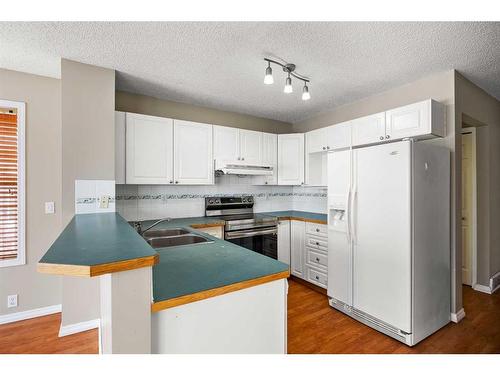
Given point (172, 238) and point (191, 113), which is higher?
point (191, 113)

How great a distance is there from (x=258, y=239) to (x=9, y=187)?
2.74 m

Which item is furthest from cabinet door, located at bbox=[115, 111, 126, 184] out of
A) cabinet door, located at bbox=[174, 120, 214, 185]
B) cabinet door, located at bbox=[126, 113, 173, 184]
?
cabinet door, located at bbox=[174, 120, 214, 185]

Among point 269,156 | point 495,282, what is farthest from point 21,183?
point 495,282

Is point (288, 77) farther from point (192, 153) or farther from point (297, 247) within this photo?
point (297, 247)

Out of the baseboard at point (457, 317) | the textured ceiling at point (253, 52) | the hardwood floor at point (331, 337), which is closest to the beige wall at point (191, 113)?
the textured ceiling at point (253, 52)

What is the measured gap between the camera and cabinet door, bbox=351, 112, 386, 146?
2.72 metres

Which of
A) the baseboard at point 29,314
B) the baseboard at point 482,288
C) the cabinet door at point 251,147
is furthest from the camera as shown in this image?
the cabinet door at point 251,147

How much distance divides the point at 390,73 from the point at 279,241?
237cm

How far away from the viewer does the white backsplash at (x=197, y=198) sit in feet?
10.00

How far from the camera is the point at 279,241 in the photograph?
352cm

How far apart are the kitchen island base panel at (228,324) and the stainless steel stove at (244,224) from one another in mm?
1876

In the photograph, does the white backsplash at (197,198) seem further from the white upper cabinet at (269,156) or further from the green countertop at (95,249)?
the green countertop at (95,249)

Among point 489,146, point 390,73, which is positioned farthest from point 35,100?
point 489,146

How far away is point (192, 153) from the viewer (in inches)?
124
